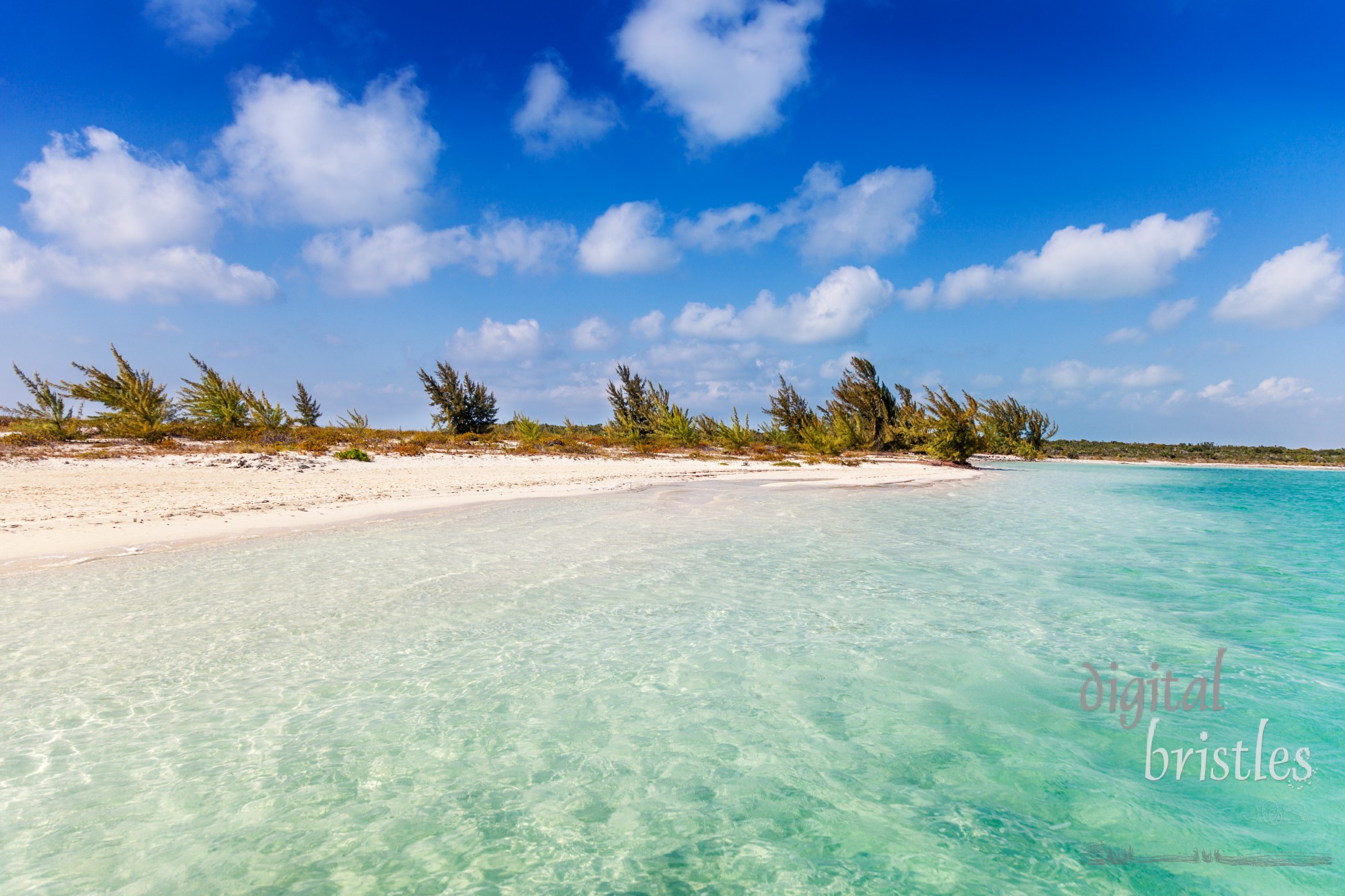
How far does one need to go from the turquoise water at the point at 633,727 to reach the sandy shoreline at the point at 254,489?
1.57 metres

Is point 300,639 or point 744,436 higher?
point 744,436

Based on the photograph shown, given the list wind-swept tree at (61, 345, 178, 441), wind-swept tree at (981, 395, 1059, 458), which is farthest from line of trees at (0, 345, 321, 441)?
wind-swept tree at (981, 395, 1059, 458)

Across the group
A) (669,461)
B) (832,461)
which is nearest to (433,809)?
(669,461)

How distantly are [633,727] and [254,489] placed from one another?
1268 cm

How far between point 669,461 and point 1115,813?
2419cm

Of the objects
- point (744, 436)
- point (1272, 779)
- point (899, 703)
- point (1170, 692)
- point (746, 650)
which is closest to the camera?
point (1272, 779)

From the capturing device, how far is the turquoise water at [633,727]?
2424 millimetres

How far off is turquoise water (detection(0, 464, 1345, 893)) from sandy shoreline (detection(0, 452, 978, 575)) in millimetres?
1571

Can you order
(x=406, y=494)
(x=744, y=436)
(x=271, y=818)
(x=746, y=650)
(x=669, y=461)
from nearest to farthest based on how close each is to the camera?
(x=271, y=818) → (x=746, y=650) → (x=406, y=494) → (x=669, y=461) → (x=744, y=436)

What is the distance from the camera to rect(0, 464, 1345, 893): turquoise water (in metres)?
2.42

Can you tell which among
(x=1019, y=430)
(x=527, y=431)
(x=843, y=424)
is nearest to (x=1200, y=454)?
(x=1019, y=430)

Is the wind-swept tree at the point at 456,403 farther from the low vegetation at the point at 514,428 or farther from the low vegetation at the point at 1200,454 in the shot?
the low vegetation at the point at 1200,454

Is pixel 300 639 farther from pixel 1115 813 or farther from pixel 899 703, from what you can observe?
pixel 1115 813

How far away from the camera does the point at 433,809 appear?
2725mm
